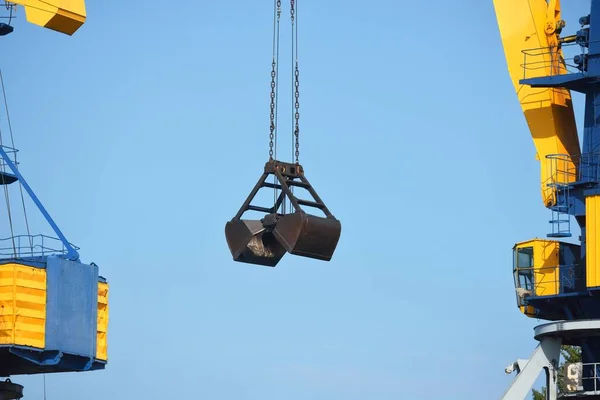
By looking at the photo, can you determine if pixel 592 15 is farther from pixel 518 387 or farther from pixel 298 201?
pixel 298 201

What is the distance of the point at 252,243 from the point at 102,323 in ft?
65.7

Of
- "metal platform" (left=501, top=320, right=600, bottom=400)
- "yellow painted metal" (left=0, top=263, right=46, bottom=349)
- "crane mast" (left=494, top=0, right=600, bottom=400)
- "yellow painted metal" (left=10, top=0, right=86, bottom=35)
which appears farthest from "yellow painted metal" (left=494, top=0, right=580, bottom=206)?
"yellow painted metal" (left=0, top=263, right=46, bottom=349)

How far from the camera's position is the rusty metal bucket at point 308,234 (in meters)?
24.5

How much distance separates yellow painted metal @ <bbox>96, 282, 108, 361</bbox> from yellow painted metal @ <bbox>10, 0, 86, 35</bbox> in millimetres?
10140

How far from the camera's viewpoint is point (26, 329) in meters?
40.5

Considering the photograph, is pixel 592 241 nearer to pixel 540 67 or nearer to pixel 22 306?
pixel 540 67

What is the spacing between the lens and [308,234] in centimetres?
2458

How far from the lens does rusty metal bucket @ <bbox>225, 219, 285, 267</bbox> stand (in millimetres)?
25172

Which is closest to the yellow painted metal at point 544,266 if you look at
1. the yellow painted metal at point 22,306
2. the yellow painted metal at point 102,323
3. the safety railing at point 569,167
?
the safety railing at point 569,167

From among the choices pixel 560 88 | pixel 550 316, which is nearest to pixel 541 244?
pixel 550 316

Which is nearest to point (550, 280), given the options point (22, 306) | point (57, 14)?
point (22, 306)

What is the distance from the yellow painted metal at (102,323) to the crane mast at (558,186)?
13.6 meters

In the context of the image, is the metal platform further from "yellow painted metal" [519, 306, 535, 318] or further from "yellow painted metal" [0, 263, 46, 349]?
"yellow painted metal" [0, 263, 46, 349]

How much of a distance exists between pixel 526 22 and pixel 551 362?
471 inches
